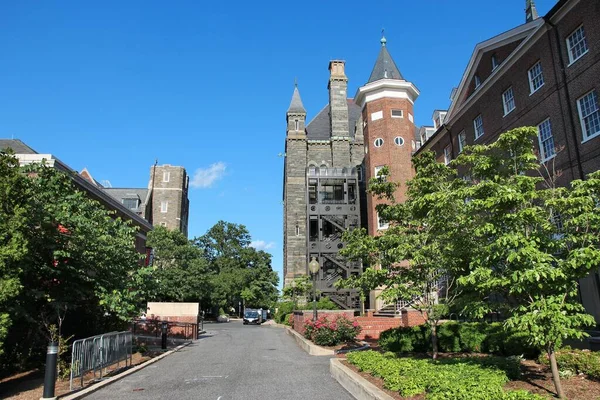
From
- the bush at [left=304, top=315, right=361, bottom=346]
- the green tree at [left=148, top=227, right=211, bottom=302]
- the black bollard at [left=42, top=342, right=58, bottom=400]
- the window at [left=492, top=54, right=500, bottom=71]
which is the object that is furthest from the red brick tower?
the black bollard at [left=42, top=342, right=58, bottom=400]

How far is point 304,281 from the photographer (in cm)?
3984

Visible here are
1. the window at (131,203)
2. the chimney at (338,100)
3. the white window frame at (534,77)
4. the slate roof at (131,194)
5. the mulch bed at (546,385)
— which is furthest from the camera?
the window at (131,203)

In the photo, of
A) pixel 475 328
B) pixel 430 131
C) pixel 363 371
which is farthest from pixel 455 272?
pixel 430 131

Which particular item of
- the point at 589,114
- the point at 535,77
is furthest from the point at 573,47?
the point at 589,114

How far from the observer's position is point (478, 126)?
2511cm

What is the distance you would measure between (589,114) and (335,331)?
1274 cm

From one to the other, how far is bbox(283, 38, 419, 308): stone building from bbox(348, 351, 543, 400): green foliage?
61.9 ft

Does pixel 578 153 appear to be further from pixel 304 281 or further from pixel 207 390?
pixel 304 281

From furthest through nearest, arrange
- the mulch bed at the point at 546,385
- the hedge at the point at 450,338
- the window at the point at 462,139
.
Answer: the window at the point at 462,139 → the hedge at the point at 450,338 → the mulch bed at the point at 546,385

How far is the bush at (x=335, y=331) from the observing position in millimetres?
17922

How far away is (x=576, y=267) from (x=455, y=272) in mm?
3556

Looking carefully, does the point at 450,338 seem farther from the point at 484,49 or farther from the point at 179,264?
the point at 179,264

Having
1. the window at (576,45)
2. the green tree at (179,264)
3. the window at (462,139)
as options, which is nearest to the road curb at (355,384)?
the window at (576,45)

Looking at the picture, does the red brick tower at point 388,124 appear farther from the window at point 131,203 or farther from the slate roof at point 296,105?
the window at point 131,203
